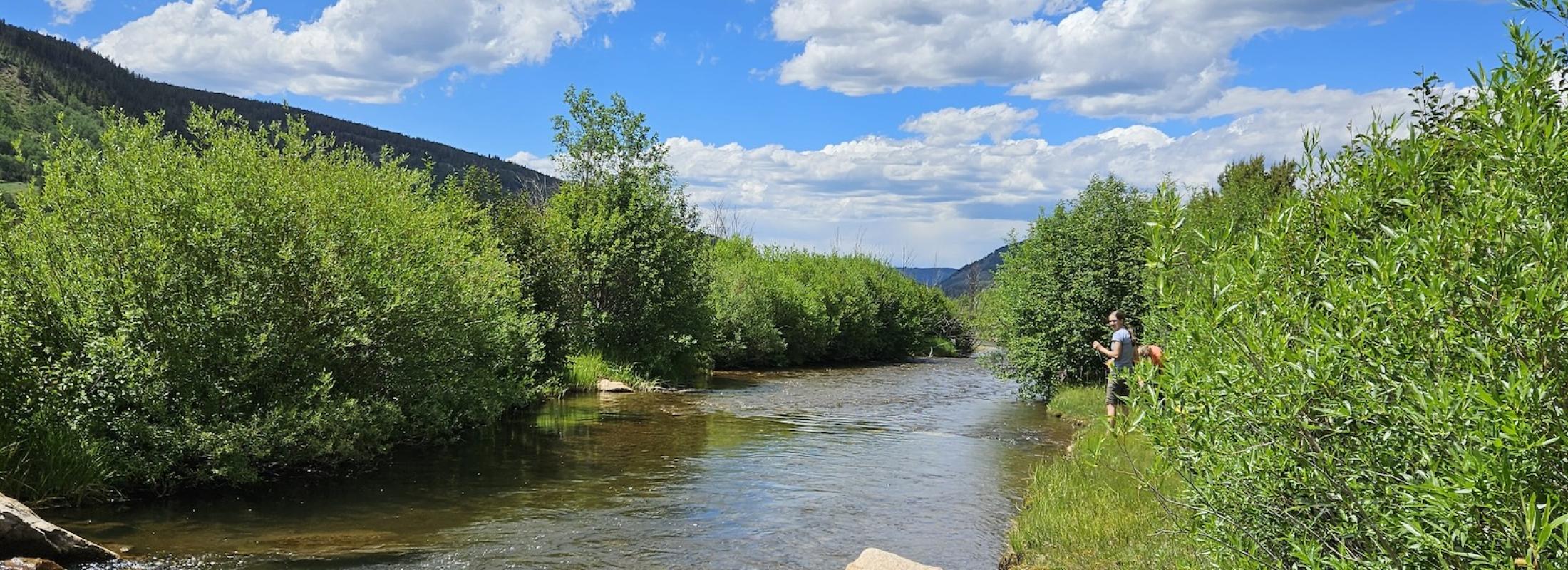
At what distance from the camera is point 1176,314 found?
548cm

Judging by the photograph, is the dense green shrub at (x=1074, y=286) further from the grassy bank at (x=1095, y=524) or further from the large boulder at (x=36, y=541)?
the large boulder at (x=36, y=541)

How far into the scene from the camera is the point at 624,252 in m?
32.5

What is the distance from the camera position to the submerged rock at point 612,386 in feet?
95.1

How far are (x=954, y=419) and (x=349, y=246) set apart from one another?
569 inches

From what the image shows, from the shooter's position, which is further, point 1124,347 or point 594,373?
point 594,373

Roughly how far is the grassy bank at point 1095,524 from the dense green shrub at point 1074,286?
36.6 ft

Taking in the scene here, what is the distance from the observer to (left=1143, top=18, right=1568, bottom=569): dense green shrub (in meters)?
3.42

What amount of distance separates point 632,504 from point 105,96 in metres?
153

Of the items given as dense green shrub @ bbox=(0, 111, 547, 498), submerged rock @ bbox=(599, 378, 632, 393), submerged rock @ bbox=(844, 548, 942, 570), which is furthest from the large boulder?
submerged rock @ bbox=(599, 378, 632, 393)

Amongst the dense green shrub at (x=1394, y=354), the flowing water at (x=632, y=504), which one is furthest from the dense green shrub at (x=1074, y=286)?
the dense green shrub at (x=1394, y=354)

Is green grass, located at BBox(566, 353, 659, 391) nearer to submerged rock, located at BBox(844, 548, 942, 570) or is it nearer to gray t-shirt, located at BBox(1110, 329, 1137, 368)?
gray t-shirt, located at BBox(1110, 329, 1137, 368)

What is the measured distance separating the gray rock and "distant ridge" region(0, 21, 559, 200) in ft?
312

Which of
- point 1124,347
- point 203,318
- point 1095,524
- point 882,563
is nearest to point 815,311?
point 1124,347

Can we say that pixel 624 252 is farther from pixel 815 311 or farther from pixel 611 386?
pixel 815 311
